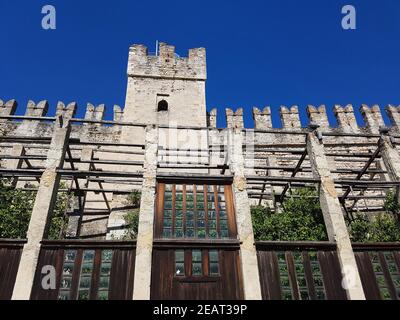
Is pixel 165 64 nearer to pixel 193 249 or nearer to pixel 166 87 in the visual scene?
pixel 166 87

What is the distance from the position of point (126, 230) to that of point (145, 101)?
6.86m

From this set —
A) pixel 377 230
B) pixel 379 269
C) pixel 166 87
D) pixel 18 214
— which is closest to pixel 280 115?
pixel 166 87

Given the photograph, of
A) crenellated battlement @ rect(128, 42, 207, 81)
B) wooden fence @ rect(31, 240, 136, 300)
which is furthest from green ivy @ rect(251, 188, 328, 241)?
crenellated battlement @ rect(128, 42, 207, 81)

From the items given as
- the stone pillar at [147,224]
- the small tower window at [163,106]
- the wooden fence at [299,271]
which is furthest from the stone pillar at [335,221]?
the small tower window at [163,106]

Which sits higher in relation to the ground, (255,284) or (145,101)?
(145,101)

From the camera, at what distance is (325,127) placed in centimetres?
1723

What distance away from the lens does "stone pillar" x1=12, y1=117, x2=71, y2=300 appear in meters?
7.18

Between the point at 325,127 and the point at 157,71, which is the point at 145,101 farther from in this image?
the point at 325,127

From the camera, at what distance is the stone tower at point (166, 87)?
16.0 m

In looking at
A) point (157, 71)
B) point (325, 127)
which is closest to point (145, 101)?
point (157, 71)

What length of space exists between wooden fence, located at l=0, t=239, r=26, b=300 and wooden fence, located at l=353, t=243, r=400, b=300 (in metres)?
7.73

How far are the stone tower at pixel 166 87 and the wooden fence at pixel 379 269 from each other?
9.38 meters

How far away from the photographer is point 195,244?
26.4 ft
